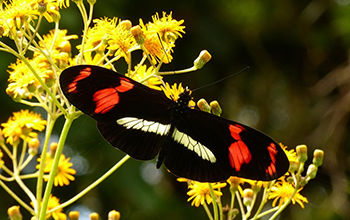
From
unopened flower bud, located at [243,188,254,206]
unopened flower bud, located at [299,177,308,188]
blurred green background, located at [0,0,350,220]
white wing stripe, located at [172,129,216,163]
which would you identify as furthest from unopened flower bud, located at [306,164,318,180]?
blurred green background, located at [0,0,350,220]

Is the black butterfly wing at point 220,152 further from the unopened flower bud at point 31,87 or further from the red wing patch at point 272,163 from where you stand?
the unopened flower bud at point 31,87

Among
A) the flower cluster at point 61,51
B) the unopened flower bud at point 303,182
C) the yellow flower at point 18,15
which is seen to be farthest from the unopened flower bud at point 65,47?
the unopened flower bud at point 303,182

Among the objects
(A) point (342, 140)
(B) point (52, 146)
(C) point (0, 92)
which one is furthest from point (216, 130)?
(A) point (342, 140)

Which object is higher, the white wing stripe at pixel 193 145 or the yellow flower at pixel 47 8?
the yellow flower at pixel 47 8

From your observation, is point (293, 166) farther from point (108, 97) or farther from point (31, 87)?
point (31, 87)

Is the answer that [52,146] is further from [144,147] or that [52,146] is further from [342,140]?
[342,140]
